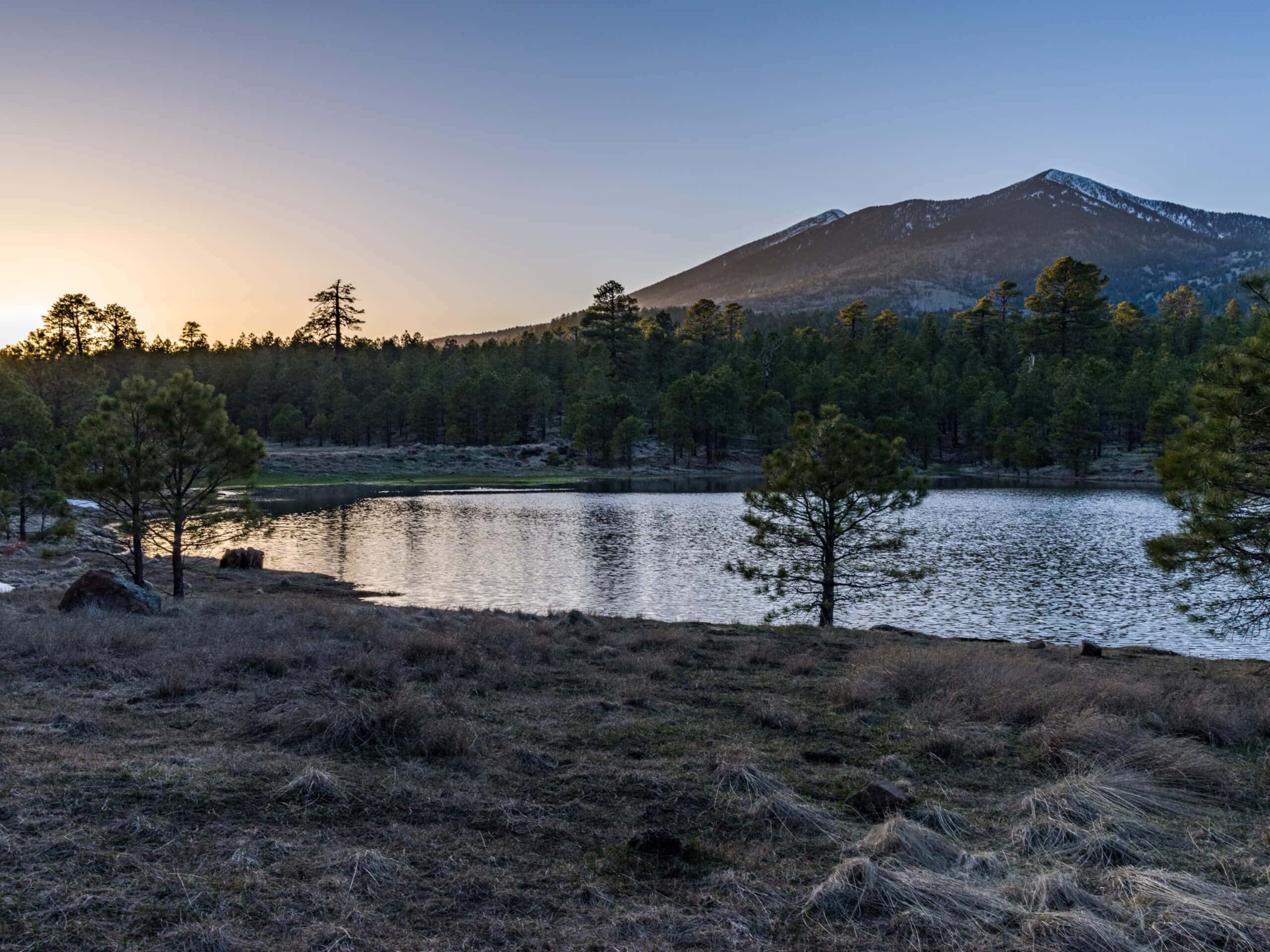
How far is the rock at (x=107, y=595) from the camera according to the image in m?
16.0

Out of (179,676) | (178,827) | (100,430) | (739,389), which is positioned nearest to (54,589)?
(100,430)

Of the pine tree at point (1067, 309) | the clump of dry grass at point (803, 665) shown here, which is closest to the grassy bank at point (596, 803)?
the clump of dry grass at point (803, 665)

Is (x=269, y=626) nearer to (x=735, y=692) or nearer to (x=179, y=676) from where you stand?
(x=179, y=676)

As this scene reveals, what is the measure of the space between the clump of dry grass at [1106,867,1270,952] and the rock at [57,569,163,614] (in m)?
17.0

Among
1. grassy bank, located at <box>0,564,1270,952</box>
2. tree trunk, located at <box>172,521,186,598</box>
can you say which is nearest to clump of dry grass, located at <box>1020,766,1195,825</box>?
grassy bank, located at <box>0,564,1270,952</box>

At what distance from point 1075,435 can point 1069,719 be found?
96.0 m

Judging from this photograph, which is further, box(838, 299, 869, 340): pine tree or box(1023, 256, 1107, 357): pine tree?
box(838, 299, 869, 340): pine tree

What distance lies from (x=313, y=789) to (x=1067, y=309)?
5432 inches

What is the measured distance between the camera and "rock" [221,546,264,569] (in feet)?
110

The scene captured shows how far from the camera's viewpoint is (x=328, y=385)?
119125mm

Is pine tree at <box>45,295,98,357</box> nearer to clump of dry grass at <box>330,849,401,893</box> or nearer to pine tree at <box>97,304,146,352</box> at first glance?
pine tree at <box>97,304,146,352</box>

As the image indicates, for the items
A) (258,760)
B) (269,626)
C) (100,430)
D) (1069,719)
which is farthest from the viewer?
(100,430)

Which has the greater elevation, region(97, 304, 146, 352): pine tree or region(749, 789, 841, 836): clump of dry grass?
region(97, 304, 146, 352): pine tree

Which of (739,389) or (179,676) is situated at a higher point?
(739,389)
